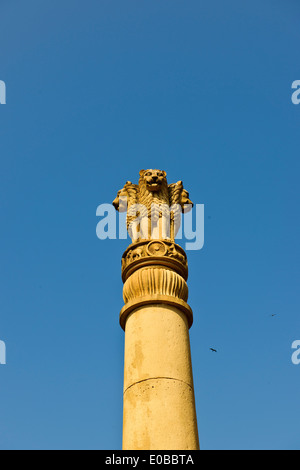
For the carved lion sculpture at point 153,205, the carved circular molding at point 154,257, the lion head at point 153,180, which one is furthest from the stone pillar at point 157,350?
the lion head at point 153,180

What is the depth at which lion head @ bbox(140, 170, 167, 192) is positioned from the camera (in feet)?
44.4

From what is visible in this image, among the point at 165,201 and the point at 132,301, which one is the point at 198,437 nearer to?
the point at 132,301

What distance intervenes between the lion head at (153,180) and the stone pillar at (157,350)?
139 cm

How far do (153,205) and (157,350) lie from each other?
365cm

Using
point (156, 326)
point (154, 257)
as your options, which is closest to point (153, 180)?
point (154, 257)

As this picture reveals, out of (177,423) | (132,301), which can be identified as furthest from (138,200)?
(177,423)

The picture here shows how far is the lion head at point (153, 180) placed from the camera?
44.4ft

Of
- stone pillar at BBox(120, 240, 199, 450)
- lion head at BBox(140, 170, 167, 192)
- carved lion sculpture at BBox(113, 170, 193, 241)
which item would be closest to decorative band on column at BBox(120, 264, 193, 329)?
stone pillar at BBox(120, 240, 199, 450)

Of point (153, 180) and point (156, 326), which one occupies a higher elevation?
point (153, 180)

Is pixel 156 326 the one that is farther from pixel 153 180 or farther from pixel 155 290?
pixel 153 180

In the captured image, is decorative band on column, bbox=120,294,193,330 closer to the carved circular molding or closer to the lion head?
the carved circular molding

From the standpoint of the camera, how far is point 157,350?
11.0 metres

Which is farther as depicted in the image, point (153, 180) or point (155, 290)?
point (153, 180)
